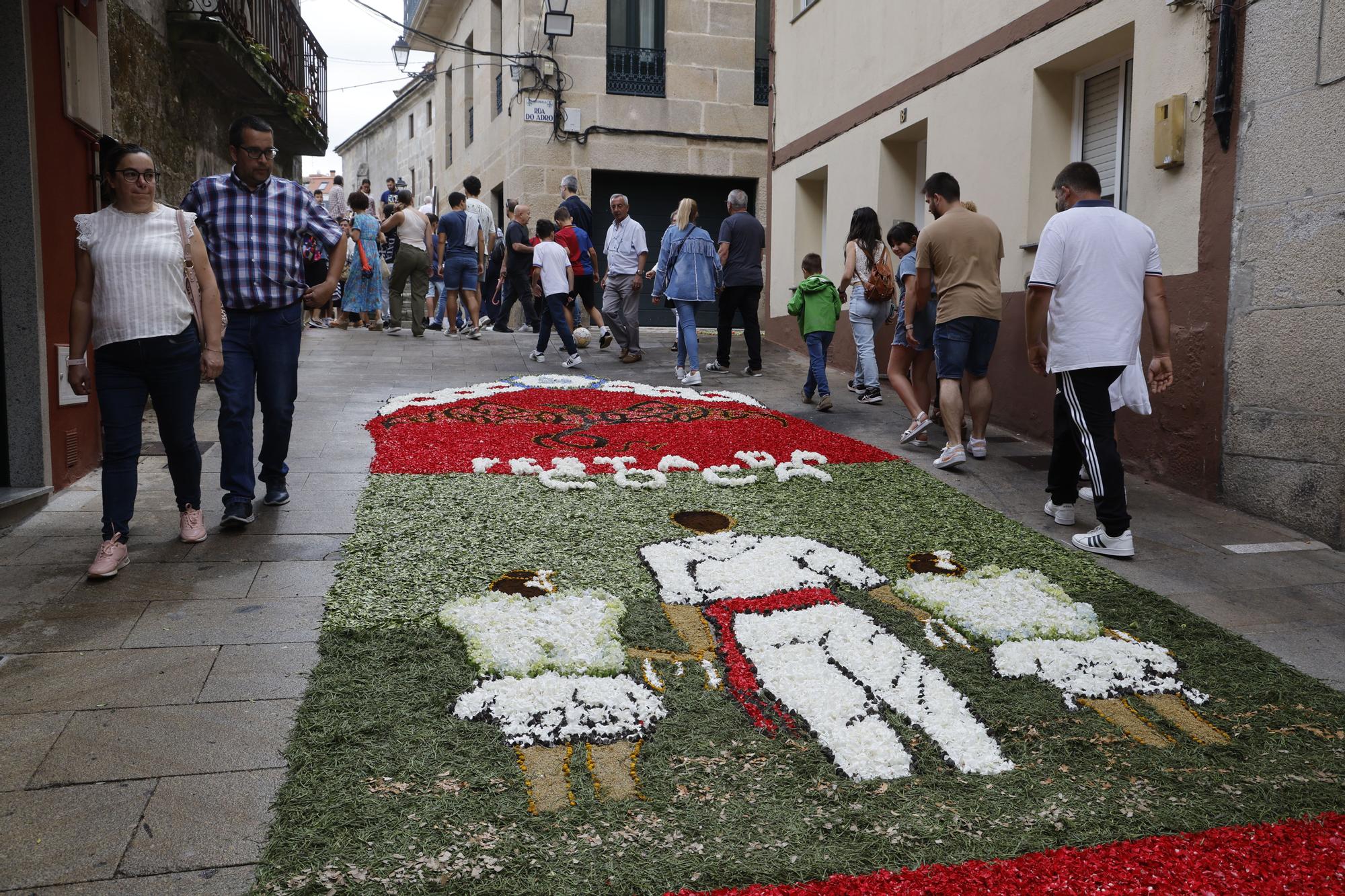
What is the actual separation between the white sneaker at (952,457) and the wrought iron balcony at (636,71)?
1436 centimetres

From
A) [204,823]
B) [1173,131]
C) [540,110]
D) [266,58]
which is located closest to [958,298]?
[1173,131]

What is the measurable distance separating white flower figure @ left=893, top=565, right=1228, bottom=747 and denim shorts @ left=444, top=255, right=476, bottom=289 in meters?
10.4

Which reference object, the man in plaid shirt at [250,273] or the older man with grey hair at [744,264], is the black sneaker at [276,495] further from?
the older man with grey hair at [744,264]

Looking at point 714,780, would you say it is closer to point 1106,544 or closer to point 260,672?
point 260,672

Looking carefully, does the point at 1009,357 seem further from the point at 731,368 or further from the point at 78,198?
the point at 78,198

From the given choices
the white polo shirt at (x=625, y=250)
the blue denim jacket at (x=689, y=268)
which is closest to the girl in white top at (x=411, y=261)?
the white polo shirt at (x=625, y=250)

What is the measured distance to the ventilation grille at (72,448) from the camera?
6270 mm

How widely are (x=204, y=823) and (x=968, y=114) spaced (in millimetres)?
8877

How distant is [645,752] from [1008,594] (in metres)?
2.02

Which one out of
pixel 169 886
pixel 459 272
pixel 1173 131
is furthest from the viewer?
pixel 459 272

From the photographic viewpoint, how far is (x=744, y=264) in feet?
37.3

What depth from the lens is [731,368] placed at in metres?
12.5

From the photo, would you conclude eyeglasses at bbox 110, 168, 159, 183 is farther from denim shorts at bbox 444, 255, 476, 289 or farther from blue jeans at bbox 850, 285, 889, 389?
denim shorts at bbox 444, 255, 476, 289

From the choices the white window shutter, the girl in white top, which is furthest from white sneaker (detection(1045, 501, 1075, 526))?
the girl in white top
